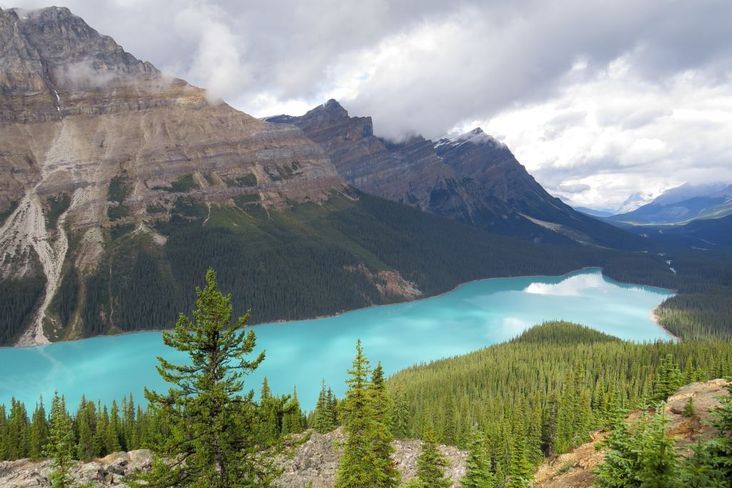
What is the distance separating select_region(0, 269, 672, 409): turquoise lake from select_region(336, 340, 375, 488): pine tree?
73.3m

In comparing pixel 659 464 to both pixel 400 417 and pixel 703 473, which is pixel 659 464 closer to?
pixel 703 473

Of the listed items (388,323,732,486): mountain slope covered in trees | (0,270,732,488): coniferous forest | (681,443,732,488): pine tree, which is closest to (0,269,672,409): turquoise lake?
(0,270,732,488): coniferous forest

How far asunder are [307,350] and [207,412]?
410 feet

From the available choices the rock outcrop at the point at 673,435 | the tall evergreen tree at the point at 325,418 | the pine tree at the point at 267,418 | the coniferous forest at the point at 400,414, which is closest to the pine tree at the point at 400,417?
the coniferous forest at the point at 400,414

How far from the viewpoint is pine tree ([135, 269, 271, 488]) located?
52.6 feet

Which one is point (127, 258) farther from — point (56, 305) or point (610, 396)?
point (610, 396)

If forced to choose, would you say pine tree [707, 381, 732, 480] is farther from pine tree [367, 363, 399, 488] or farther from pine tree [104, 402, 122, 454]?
pine tree [104, 402, 122, 454]

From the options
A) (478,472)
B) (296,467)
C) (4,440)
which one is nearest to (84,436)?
(4,440)

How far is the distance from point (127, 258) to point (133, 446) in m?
146

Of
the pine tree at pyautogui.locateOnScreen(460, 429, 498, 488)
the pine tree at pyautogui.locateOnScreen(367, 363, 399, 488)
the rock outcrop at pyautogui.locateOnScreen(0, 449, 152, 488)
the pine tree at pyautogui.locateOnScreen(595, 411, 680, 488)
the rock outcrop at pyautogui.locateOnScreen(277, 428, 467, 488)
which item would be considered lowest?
the rock outcrop at pyautogui.locateOnScreen(277, 428, 467, 488)

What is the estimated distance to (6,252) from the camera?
591 feet

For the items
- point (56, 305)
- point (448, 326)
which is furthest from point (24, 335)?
point (448, 326)

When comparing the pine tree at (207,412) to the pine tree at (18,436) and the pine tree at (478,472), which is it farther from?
the pine tree at (18,436)

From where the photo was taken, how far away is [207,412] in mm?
15969
